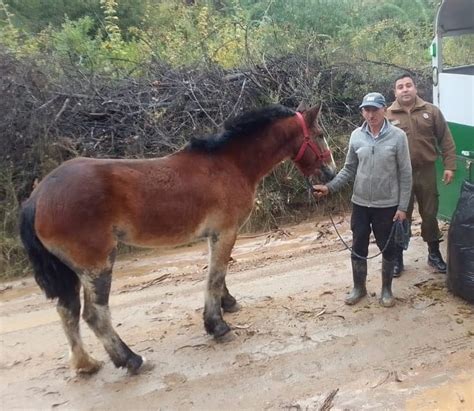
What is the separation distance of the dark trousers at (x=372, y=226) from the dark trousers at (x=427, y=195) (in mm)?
462

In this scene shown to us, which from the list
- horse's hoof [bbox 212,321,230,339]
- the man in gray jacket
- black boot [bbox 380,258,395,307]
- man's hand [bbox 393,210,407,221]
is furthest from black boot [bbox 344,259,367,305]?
horse's hoof [bbox 212,321,230,339]

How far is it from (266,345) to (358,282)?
1183 mm

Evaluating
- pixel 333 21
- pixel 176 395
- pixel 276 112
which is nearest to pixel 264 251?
pixel 276 112

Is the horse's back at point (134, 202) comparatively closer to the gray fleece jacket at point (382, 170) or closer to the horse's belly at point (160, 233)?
the horse's belly at point (160, 233)

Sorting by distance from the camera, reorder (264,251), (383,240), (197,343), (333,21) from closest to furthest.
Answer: (197,343) → (383,240) → (264,251) → (333,21)

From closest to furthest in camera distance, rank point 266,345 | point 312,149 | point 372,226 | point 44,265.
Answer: point 44,265
point 266,345
point 312,149
point 372,226

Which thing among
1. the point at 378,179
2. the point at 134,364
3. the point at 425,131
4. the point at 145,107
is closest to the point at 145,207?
the point at 134,364

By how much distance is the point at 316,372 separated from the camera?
12.0ft

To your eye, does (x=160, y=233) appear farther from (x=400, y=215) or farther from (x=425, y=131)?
(x=425, y=131)

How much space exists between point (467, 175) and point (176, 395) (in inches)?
141

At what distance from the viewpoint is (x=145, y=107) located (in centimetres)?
728

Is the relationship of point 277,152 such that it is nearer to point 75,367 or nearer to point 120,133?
point 75,367

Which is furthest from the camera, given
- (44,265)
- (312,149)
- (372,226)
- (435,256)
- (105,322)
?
(435,256)

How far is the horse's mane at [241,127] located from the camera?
4.16m
